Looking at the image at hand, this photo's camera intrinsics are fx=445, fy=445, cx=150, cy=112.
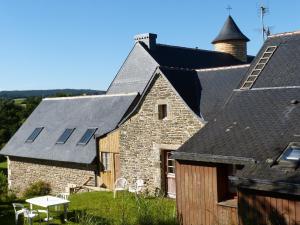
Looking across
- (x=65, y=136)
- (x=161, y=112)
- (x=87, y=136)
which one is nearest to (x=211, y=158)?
(x=161, y=112)

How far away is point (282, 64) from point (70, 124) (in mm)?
13419

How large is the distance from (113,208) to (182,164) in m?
3.35

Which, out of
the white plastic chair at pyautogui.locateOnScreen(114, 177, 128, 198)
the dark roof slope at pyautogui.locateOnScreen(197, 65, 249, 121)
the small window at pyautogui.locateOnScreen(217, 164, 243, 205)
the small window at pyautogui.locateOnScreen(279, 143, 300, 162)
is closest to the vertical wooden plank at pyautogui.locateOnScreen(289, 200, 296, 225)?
the small window at pyautogui.locateOnScreen(279, 143, 300, 162)

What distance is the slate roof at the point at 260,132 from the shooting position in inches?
378

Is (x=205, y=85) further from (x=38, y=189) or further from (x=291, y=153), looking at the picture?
(x=38, y=189)

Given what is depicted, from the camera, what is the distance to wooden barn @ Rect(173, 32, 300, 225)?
941 centimetres

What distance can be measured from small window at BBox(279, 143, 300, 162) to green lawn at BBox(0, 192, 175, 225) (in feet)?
11.4

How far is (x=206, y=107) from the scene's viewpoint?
15.8 m

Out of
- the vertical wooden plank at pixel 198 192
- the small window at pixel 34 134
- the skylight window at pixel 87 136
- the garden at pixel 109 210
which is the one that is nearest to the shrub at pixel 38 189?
the garden at pixel 109 210

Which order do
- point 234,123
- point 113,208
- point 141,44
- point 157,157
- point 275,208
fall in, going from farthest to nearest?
1. point 141,44
2. point 157,157
3. point 113,208
4. point 234,123
5. point 275,208

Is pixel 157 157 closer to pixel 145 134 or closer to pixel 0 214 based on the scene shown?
pixel 145 134

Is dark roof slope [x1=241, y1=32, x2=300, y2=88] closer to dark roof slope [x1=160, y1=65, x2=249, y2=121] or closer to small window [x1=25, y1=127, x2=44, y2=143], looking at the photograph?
dark roof slope [x1=160, y1=65, x2=249, y2=121]

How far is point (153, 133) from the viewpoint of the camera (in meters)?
17.0

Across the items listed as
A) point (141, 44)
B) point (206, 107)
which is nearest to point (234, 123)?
point (206, 107)
